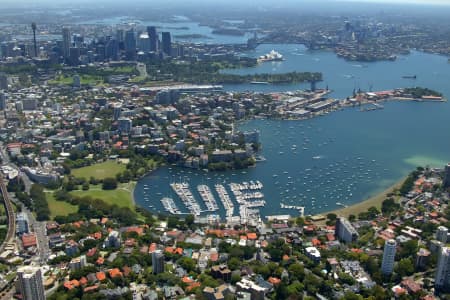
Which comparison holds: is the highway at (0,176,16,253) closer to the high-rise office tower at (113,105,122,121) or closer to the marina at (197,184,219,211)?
the marina at (197,184,219,211)

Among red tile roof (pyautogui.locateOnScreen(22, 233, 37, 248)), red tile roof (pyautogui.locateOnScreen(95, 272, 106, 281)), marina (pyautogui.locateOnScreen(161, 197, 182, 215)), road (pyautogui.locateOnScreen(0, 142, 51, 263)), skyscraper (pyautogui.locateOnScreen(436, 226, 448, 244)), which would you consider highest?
skyscraper (pyautogui.locateOnScreen(436, 226, 448, 244))

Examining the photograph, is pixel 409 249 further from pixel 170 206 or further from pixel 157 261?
pixel 170 206

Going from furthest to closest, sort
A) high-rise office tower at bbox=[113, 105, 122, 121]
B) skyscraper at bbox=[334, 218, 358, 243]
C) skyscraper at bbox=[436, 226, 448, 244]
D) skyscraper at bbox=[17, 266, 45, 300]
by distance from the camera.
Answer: high-rise office tower at bbox=[113, 105, 122, 121] → skyscraper at bbox=[334, 218, 358, 243] → skyscraper at bbox=[436, 226, 448, 244] → skyscraper at bbox=[17, 266, 45, 300]

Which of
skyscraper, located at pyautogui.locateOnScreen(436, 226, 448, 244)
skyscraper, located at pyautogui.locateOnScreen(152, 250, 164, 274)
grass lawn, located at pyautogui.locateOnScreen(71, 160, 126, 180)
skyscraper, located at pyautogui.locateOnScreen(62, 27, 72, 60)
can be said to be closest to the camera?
skyscraper, located at pyautogui.locateOnScreen(152, 250, 164, 274)

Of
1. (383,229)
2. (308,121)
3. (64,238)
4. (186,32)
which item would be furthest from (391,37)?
(64,238)

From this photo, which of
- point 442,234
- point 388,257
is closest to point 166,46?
point 442,234

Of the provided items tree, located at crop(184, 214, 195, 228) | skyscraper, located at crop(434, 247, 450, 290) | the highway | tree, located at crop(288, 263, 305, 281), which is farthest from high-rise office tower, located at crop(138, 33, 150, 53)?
skyscraper, located at crop(434, 247, 450, 290)
